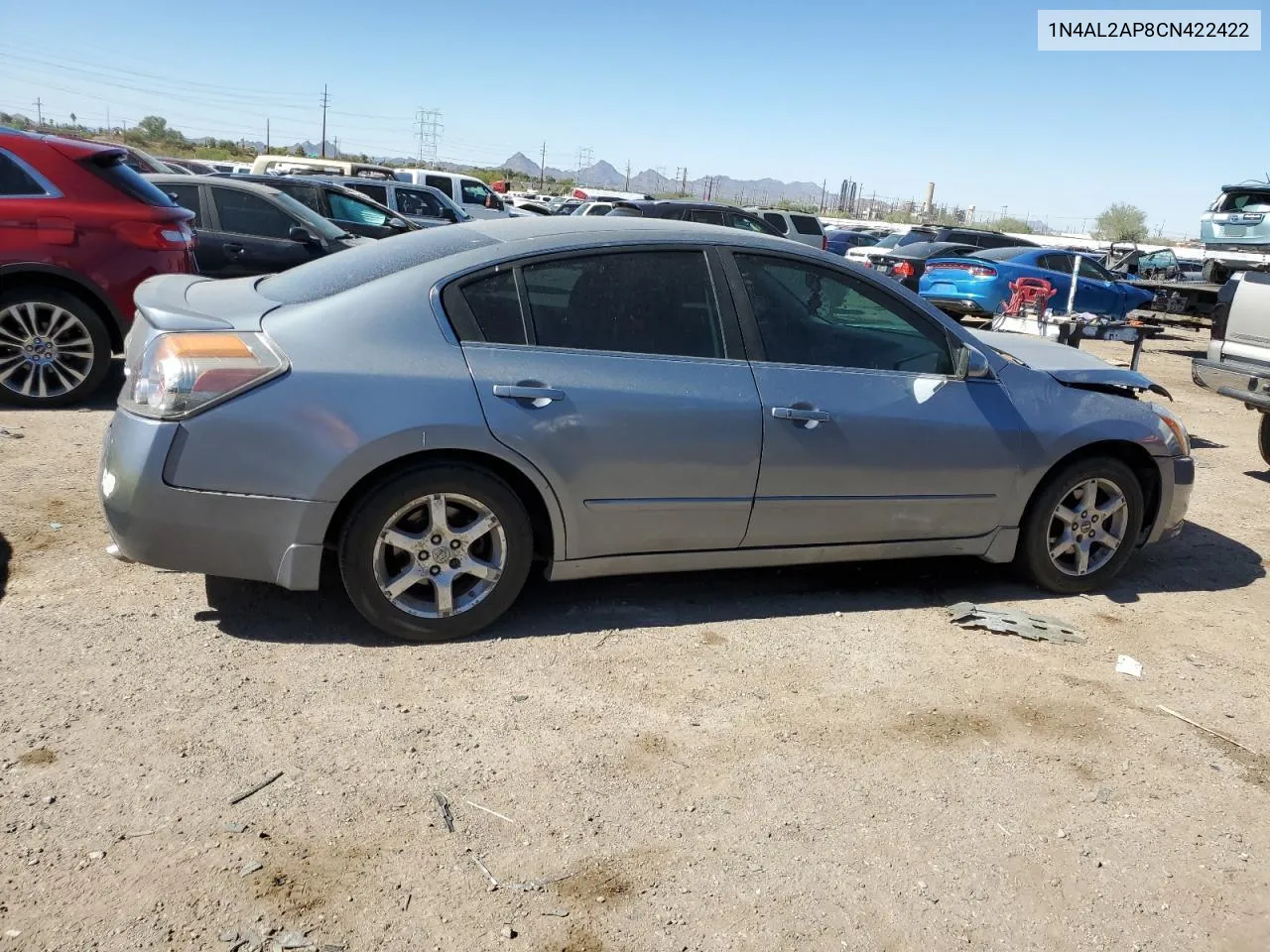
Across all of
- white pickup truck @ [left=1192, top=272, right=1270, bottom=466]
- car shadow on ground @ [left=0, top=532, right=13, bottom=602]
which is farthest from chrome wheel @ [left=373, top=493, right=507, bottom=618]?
white pickup truck @ [left=1192, top=272, right=1270, bottom=466]

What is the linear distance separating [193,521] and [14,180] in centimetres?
487

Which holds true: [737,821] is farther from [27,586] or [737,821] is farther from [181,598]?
[27,586]

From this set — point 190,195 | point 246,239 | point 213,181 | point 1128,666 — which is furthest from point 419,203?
point 1128,666

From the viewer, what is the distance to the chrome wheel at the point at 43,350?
7.31 meters

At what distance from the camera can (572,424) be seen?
4.12 meters

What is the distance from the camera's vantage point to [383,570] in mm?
4047

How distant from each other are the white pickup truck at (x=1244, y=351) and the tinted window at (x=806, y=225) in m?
16.0

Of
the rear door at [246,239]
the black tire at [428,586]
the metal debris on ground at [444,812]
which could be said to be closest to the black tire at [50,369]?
the rear door at [246,239]

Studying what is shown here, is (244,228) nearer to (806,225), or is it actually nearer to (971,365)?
(971,365)

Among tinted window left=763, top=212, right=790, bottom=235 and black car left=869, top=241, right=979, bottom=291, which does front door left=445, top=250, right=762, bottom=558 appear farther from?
tinted window left=763, top=212, right=790, bottom=235

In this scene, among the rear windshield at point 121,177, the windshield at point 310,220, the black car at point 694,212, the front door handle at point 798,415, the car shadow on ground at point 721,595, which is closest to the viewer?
the car shadow on ground at point 721,595

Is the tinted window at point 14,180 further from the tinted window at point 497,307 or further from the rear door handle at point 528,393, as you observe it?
the rear door handle at point 528,393

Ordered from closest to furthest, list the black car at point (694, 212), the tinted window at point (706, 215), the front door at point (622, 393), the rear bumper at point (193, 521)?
the rear bumper at point (193, 521) < the front door at point (622, 393) < the black car at point (694, 212) < the tinted window at point (706, 215)

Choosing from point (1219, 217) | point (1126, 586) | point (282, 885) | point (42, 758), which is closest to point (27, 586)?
point (42, 758)
